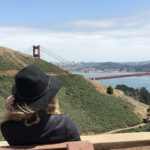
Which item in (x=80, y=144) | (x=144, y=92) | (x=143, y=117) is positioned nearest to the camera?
(x=80, y=144)

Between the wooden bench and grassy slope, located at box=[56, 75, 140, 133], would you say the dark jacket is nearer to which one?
the wooden bench

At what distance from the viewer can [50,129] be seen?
395cm

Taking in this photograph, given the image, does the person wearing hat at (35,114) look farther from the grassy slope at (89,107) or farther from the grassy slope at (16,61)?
the grassy slope at (16,61)

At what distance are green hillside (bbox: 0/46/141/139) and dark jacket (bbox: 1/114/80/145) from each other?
29.7 metres

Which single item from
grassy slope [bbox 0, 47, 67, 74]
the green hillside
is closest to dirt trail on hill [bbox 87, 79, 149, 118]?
the green hillside

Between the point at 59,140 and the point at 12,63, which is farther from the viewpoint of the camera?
the point at 12,63

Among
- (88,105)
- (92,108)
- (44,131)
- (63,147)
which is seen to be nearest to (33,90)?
(44,131)

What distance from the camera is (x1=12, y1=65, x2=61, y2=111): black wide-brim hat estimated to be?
150 inches

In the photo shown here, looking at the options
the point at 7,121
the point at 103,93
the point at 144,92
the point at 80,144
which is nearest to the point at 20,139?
the point at 7,121

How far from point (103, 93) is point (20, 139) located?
41.1 m

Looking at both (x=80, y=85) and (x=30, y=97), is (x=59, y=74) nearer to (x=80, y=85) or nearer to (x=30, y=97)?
(x=80, y=85)

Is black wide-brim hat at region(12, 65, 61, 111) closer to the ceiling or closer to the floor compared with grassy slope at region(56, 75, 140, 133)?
closer to the ceiling

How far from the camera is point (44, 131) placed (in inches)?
155

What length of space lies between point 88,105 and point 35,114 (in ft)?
123
